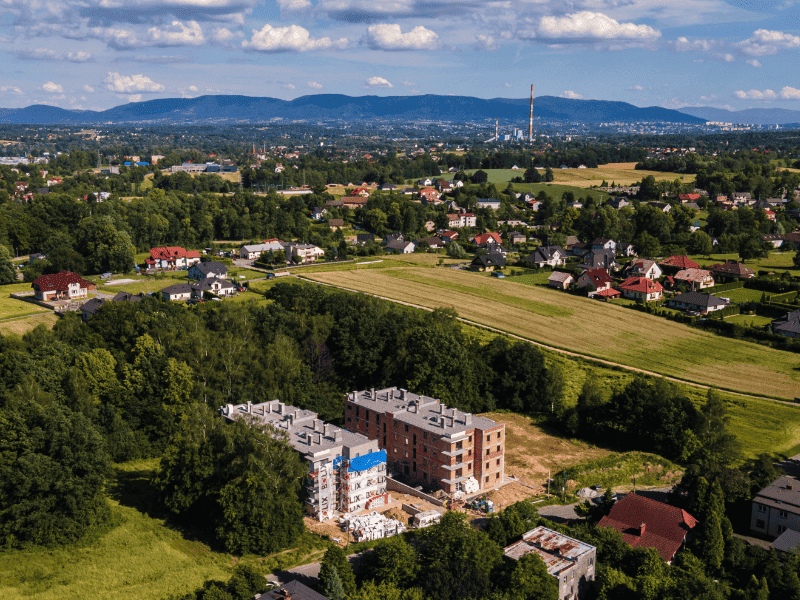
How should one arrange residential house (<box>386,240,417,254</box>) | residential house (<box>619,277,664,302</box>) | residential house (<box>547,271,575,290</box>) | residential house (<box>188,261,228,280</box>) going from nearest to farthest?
residential house (<box>619,277,664,302</box>)
residential house (<box>547,271,575,290</box>)
residential house (<box>188,261,228,280</box>)
residential house (<box>386,240,417,254</box>)

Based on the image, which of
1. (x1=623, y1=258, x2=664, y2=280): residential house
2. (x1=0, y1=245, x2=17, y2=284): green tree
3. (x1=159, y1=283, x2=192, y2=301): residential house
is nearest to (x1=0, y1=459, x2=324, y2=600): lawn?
(x1=159, y1=283, x2=192, y2=301): residential house

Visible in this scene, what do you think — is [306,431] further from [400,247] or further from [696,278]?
[400,247]

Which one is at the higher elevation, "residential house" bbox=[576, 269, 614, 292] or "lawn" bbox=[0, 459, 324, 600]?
"residential house" bbox=[576, 269, 614, 292]

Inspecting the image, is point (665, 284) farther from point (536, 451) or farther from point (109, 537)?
point (109, 537)

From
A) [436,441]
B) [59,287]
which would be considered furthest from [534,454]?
[59,287]

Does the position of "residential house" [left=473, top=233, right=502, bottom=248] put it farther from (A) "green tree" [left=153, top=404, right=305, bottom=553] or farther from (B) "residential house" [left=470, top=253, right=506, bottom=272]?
(A) "green tree" [left=153, top=404, right=305, bottom=553]

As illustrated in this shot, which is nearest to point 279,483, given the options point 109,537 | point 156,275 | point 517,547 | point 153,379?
point 109,537
